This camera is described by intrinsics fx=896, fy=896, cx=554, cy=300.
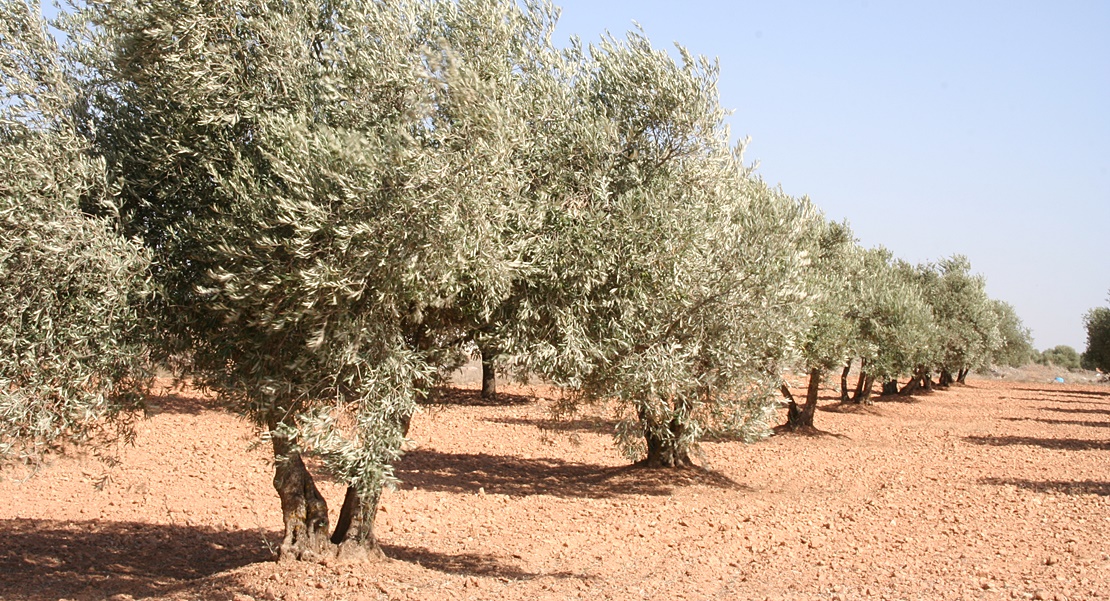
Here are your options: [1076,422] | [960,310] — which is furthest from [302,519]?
[960,310]

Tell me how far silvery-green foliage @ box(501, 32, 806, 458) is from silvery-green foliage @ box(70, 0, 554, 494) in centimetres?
55

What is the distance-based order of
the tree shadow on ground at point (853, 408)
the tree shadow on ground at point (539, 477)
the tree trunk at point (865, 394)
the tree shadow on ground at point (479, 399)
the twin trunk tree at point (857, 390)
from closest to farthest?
the tree shadow on ground at point (539, 477), the tree shadow on ground at point (479, 399), the tree shadow on ground at point (853, 408), the twin trunk tree at point (857, 390), the tree trunk at point (865, 394)

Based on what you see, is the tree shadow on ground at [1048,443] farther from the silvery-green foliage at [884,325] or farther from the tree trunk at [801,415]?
the tree trunk at [801,415]

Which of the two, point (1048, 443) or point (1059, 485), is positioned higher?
point (1048, 443)

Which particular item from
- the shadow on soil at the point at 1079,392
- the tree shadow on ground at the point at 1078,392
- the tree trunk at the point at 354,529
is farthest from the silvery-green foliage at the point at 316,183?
the tree shadow on ground at the point at 1078,392

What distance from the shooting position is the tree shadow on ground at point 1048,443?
2734cm

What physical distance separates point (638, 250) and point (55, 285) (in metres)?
5.11

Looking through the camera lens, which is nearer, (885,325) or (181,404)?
(181,404)

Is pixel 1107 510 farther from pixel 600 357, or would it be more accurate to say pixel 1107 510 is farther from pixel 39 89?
pixel 39 89

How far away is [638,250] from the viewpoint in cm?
866

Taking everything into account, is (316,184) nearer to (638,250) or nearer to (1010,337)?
(638,250)

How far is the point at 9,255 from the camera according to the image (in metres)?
7.40

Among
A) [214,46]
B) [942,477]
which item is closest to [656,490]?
[942,477]

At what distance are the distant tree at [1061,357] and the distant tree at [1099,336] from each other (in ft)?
228
